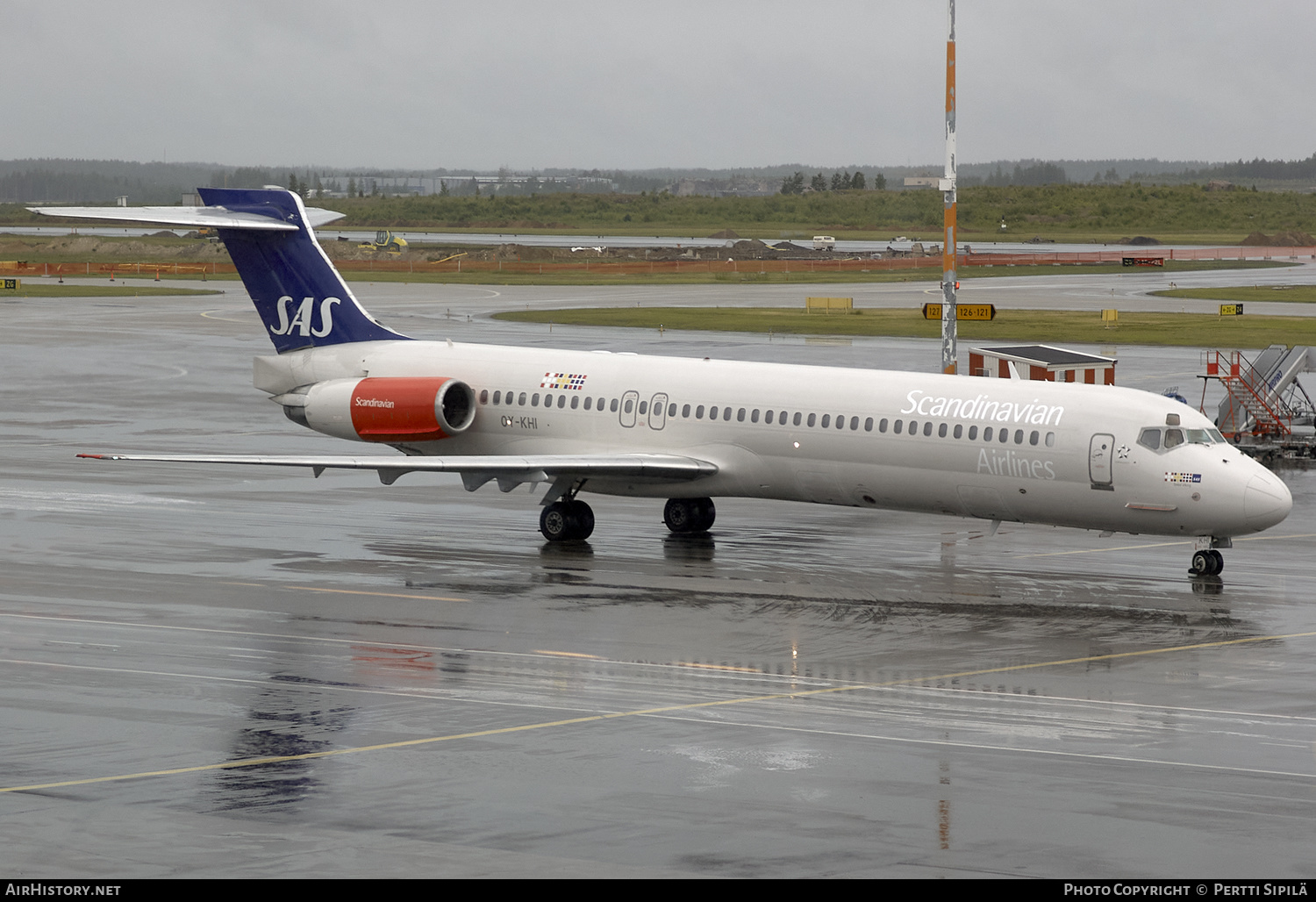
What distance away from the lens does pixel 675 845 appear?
14.5 metres

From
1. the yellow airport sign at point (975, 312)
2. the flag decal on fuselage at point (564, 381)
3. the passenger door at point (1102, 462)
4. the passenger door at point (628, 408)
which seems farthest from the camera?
the yellow airport sign at point (975, 312)

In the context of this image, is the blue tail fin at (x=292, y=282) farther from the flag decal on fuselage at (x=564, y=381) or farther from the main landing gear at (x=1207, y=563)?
the main landing gear at (x=1207, y=563)

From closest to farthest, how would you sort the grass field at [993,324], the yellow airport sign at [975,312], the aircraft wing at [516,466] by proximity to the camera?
the aircraft wing at [516,466] → the yellow airport sign at [975,312] → the grass field at [993,324]

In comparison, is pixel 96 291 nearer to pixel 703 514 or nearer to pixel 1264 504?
pixel 703 514

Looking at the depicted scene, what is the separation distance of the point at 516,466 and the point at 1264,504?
11945 mm

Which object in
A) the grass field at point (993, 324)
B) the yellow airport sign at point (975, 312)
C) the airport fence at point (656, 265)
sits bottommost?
the yellow airport sign at point (975, 312)

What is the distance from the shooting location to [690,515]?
3209 centimetres

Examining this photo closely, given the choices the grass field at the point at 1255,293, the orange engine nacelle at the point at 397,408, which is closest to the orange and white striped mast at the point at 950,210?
the orange engine nacelle at the point at 397,408

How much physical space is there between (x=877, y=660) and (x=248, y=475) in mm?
21385

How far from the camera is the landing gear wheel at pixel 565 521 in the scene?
3103 centimetres

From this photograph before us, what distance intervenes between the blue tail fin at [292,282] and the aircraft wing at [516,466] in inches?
202

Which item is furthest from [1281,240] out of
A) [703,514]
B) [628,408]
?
[628,408]

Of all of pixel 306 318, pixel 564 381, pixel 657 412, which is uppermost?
pixel 306 318

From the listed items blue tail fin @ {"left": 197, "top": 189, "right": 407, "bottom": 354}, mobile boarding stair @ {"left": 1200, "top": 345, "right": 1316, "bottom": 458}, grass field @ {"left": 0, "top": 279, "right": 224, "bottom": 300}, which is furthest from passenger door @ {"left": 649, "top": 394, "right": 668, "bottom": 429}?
grass field @ {"left": 0, "top": 279, "right": 224, "bottom": 300}
